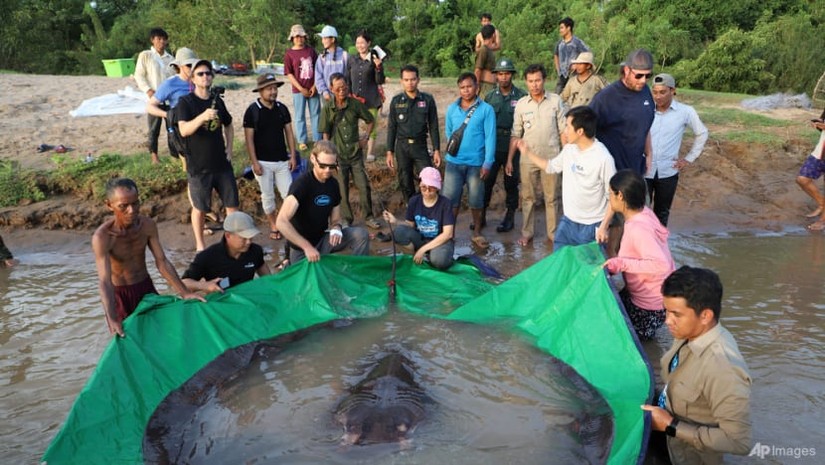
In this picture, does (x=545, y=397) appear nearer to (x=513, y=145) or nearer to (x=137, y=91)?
(x=513, y=145)

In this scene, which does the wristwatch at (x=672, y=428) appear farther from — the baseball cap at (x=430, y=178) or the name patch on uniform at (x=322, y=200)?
the name patch on uniform at (x=322, y=200)

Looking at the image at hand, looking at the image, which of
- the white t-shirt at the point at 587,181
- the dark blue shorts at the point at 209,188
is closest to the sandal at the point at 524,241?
the white t-shirt at the point at 587,181

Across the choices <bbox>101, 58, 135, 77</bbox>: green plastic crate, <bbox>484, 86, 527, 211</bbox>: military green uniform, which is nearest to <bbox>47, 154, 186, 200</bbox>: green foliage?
<bbox>484, 86, 527, 211</bbox>: military green uniform

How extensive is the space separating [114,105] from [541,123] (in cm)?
843

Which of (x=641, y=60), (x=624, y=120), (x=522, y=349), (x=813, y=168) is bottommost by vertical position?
(x=522, y=349)

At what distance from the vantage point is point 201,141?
6.18m

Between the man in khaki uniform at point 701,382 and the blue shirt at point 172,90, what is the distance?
6.33 metres

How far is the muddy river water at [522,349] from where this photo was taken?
394 centimetres

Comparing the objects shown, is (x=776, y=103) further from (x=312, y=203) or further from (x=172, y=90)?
(x=172, y=90)

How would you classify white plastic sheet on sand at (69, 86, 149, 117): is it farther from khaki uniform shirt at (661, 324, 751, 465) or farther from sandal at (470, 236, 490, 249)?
khaki uniform shirt at (661, 324, 751, 465)

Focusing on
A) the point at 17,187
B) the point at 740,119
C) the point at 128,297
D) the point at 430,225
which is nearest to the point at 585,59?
the point at 430,225

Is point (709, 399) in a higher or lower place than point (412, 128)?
lower

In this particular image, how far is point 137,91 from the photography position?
1238 cm

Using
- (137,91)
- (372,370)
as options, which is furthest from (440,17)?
(372,370)
